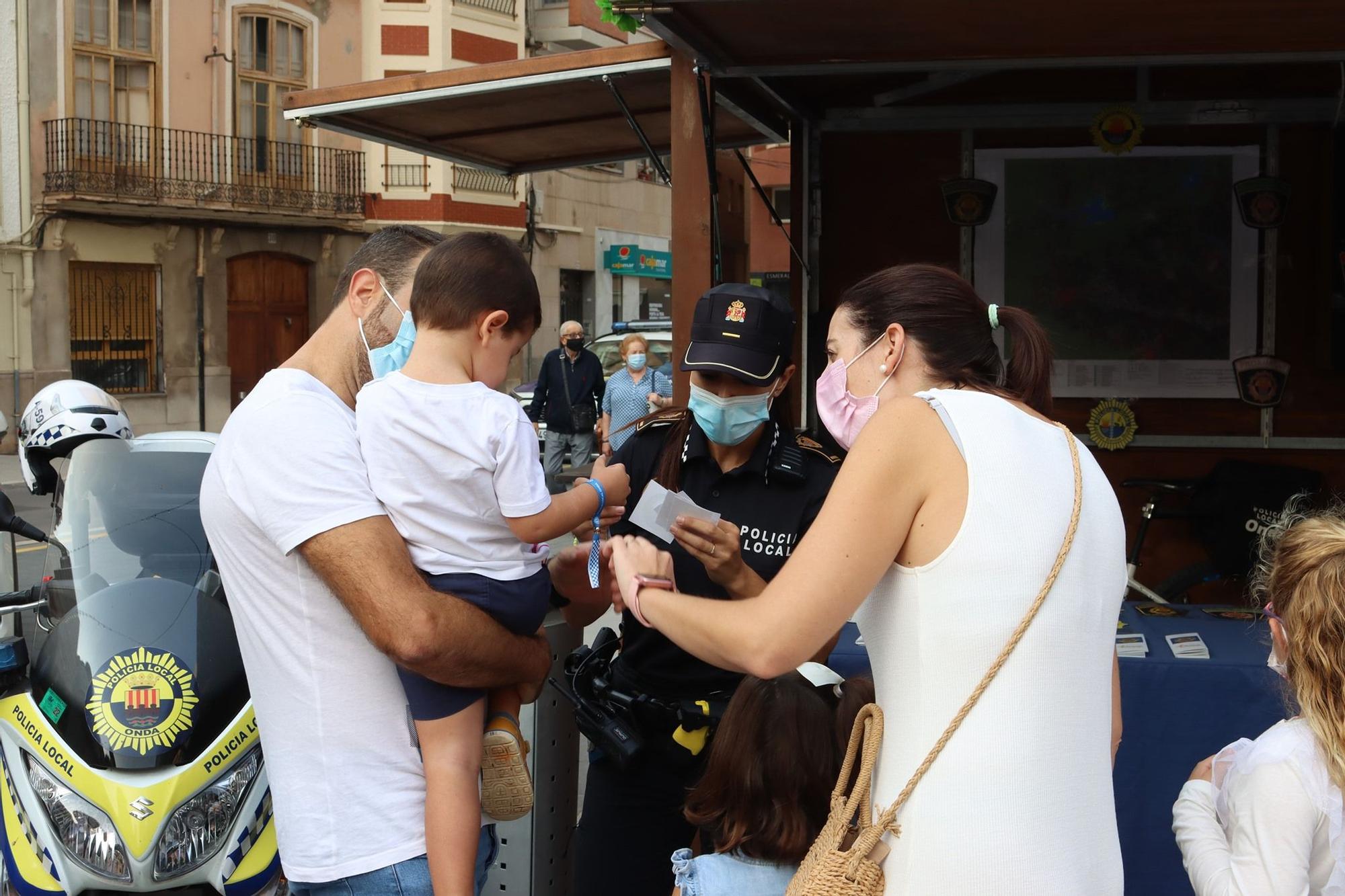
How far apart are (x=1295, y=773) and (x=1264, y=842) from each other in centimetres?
13

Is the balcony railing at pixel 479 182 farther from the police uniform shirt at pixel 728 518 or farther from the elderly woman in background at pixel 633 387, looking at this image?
the police uniform shirt at pixel 728 518

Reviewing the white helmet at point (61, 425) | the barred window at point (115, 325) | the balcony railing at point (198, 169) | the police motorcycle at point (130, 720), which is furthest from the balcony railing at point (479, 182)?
the police motorcycle at point (130, 720)

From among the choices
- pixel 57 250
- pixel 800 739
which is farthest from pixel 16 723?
pixel 57 250

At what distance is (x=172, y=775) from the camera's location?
288cm

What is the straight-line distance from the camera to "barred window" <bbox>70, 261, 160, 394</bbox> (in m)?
24.5

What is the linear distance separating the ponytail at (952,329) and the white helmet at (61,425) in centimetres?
246

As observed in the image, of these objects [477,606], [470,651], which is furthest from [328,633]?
[477,606]

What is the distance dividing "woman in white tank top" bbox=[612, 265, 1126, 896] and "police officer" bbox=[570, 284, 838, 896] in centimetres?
101

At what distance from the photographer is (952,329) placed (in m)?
2.19

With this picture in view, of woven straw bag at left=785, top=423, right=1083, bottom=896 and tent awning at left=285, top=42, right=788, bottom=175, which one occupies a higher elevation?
tent awning at left=285, top=42, right=788, bottom=175

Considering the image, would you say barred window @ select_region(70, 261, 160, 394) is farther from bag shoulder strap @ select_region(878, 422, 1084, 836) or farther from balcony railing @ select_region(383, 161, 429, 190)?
bag shoulder strap @ select_region(878, 422, 1084, 836)

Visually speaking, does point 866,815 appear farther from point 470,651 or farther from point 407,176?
point 407,176

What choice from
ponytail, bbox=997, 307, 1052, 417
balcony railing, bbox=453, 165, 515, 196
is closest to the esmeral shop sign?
balcony railing, bbox=453, 165, 515, 196

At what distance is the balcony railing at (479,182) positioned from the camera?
3012cm
